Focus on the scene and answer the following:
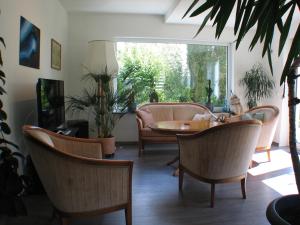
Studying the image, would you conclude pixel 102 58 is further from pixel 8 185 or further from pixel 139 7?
pixel 8 185

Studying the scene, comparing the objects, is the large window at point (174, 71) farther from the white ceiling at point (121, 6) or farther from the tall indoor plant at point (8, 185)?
the tall indoor plant at point (8, 185)

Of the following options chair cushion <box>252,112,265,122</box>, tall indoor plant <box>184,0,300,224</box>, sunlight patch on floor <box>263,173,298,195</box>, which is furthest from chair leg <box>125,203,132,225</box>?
chair cushion <box>252,112,265,122</box>

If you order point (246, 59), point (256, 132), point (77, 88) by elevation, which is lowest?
point (256, 132)

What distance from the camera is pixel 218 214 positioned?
2551 millimetres

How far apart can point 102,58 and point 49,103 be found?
168 centimetres

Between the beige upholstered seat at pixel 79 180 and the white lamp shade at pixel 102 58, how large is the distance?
276 centimetres

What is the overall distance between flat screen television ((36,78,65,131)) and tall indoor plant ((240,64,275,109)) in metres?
3.86

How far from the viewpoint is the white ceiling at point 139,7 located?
468cm

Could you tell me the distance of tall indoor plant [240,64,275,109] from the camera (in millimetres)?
5645

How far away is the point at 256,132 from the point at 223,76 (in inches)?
144

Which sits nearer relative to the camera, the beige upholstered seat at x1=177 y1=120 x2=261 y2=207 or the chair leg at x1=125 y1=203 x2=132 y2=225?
the chair leg at x1=125 y1=203 x2=132 y2=225

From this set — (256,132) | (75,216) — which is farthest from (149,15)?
(75,216)

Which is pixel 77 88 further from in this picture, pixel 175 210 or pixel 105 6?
pixel 175 210

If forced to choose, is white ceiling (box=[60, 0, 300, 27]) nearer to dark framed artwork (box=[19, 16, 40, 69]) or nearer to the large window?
the large window
